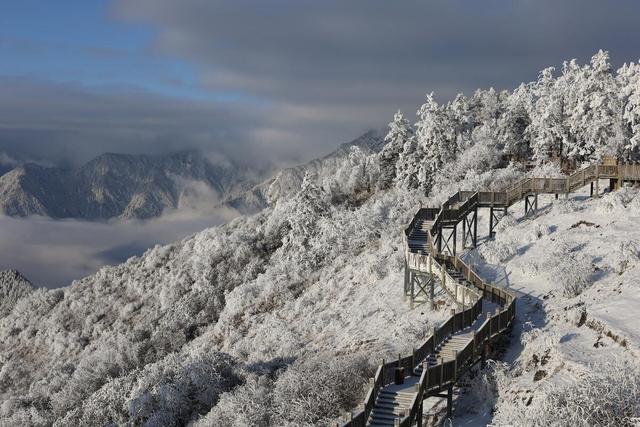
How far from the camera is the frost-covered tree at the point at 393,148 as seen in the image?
71688mm

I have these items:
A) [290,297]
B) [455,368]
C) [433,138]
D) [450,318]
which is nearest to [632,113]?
[433,138]

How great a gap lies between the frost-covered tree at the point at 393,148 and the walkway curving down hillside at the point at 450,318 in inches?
1079

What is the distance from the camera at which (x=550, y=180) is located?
45.0 meters

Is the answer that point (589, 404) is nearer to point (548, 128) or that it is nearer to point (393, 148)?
point (548, 128)

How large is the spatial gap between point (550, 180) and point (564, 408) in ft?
101

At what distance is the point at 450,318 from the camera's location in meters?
25.4

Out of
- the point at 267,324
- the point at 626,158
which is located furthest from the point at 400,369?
the point at 626,158

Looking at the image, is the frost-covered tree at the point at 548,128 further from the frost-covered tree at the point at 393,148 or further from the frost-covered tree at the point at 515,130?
the frost-covered tree at the point at 393,148

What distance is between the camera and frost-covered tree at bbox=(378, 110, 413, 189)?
7169 centimetres

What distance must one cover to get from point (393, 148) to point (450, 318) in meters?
48.7

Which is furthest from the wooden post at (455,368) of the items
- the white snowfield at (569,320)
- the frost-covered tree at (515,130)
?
the frost-covered tree at (515,130)

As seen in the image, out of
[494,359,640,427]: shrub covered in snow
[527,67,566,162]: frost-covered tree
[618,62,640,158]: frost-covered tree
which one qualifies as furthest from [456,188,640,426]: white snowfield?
[527,67,566,162]: frost-covered tree

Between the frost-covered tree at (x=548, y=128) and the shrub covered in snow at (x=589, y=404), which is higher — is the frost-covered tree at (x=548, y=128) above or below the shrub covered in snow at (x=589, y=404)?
above

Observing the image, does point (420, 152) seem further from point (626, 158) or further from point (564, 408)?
point (564, 408)
